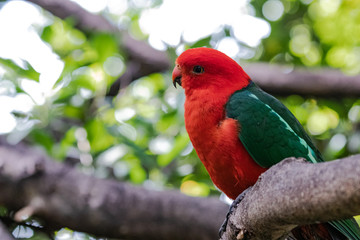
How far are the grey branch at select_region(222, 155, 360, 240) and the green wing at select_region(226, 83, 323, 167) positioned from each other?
1.43 feet

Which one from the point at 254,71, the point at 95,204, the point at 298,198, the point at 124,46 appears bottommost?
the point at 95,204

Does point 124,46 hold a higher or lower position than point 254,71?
lower

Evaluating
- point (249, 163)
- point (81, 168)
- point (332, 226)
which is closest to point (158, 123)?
point (81, 168)

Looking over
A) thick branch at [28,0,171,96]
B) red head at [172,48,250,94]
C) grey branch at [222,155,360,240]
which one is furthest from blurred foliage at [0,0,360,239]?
grey branch at [222,155,360,240]

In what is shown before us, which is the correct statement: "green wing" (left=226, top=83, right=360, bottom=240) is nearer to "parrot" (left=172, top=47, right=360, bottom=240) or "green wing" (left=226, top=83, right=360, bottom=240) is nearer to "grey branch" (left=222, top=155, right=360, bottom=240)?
"parrot" (left=172, top=47, right=360, bottom=240)

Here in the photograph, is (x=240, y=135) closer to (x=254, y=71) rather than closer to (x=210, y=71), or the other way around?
(x=210, y=71)

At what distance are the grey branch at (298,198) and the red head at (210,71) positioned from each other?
0.84 m

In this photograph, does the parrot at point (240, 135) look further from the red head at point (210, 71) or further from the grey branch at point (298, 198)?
the grey branch at point (298, 198)

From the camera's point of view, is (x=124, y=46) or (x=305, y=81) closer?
(x=305, y=81)

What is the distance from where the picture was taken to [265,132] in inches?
72.7

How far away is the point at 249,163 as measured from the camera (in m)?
1.84

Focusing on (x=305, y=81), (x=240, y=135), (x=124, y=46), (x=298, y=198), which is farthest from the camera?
(x=124, y=46)

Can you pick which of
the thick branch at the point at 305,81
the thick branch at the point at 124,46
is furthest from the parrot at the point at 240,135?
the thick branch at the point at 124,46

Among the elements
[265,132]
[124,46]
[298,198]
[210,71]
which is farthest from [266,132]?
[124,46]
